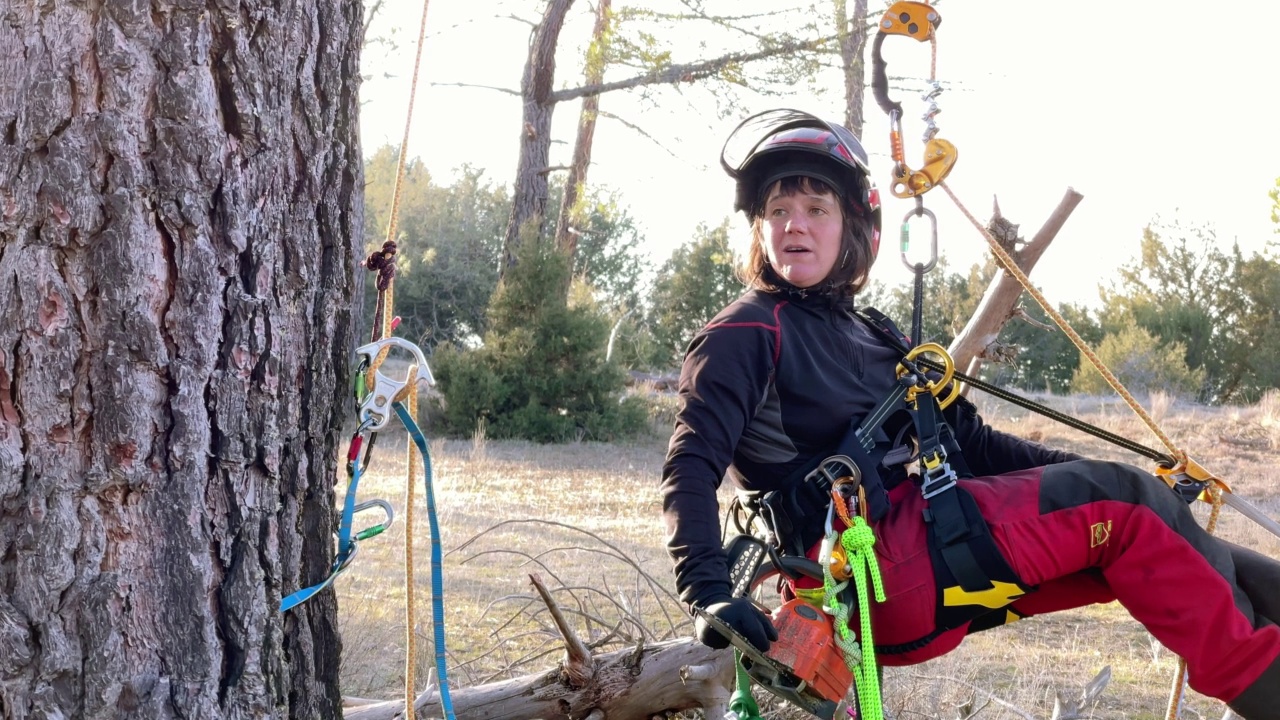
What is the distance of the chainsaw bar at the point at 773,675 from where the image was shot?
2199 millimetres

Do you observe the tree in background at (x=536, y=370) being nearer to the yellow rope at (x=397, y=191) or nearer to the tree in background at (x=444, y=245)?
the yellow rope at (x=397, y=191)

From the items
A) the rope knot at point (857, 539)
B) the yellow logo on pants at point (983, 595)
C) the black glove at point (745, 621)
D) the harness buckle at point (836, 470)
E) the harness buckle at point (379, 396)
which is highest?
the harness buckle at point (379, 396)

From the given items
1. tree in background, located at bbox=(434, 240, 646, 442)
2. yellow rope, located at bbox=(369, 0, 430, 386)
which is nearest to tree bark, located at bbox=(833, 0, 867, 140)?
tree in background, located at bbox=(434, 240, 646, 442)

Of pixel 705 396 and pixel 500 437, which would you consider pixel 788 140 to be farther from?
pixel 500 437

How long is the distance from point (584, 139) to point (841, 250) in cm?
1401

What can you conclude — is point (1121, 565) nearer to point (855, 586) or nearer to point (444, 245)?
point (855, 586)

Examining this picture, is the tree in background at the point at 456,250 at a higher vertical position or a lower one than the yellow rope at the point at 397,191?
higher

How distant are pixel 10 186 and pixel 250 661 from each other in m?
0.84

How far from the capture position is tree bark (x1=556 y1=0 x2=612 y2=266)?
14148mm

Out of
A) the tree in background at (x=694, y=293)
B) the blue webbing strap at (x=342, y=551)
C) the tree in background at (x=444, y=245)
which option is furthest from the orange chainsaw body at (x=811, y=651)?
the tree in background at (x=444, y=245)

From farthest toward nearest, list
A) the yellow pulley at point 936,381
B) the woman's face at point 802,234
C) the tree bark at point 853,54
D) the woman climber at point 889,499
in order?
1. the tree bark at point 853,54
2. the woman's face at point 802,234
3. the yellow pulley at point 936,381
4. the woman climber at point 889,499

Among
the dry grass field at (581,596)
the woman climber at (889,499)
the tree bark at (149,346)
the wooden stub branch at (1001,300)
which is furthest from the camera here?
the wooden stub branch at (1001,300)

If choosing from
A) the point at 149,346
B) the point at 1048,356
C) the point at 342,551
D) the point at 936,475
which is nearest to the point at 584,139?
the point at 936,475

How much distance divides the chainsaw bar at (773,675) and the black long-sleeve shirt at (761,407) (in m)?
0.07
